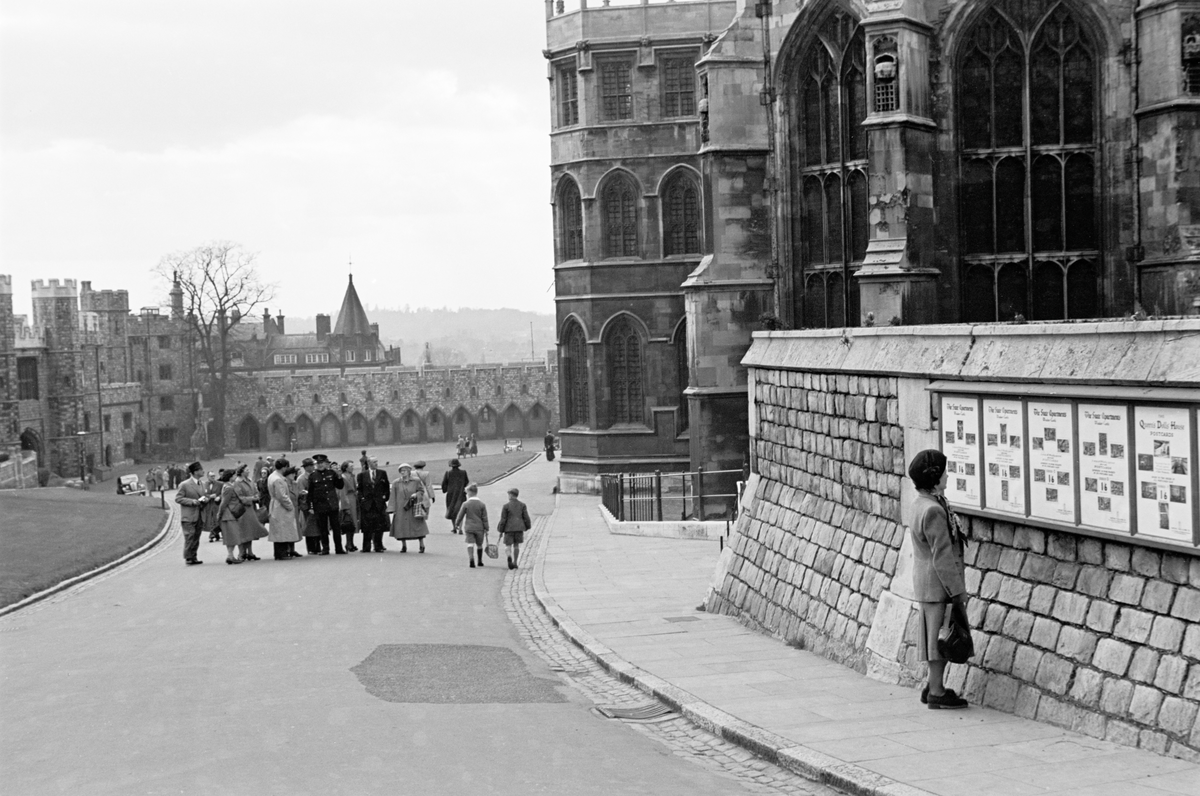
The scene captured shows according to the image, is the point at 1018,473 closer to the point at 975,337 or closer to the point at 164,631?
the point at 975,337

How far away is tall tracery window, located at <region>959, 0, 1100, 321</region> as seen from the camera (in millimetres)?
21703

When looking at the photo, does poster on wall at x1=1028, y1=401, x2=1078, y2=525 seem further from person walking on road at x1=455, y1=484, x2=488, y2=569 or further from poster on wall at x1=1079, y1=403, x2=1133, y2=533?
person walking on road at x1=455, y1=484, x2=488, y2=569

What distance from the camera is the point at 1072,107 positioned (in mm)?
21703

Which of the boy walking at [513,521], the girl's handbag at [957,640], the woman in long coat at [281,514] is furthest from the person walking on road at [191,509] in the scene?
the girl's handbag at [957,640]

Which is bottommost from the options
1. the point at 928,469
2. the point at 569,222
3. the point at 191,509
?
the point at 191,509

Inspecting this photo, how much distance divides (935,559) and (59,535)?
19.7 m

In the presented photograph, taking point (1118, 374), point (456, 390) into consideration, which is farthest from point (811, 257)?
point (456, 390)

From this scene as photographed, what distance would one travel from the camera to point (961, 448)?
32.7ft

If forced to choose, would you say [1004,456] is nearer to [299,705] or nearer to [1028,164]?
[299,705]

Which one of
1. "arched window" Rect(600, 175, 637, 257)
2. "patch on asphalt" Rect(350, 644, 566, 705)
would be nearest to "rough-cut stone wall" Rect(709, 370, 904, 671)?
"patch on asphalt" Rect(350, 644, 566, 705)

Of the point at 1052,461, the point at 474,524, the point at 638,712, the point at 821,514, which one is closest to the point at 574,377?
the point at 474,524

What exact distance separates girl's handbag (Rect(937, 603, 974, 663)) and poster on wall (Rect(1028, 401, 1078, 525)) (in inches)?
29.8

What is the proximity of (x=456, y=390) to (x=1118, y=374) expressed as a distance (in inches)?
3532

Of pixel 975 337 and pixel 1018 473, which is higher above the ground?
pixel 975 337
